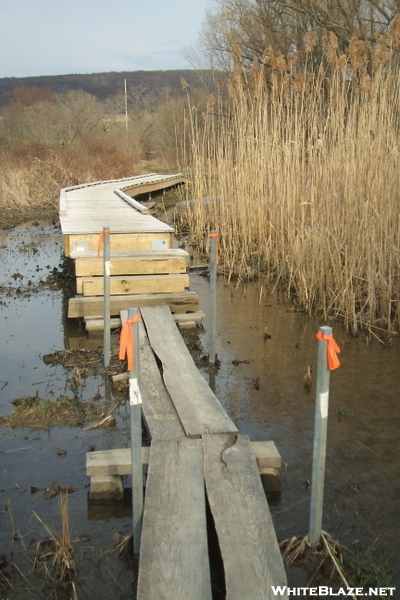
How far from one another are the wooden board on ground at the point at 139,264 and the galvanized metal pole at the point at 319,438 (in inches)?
163

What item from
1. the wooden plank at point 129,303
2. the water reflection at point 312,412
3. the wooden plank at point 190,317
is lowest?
the water reflection at point 312,412

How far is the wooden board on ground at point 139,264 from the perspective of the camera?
6473 mm

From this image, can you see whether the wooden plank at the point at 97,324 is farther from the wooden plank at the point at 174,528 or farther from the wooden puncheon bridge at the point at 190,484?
the wooden plank at the point at 174,528

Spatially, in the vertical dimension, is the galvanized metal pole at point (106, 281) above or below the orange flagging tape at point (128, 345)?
below

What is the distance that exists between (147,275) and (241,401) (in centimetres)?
253

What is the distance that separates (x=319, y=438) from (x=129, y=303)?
3779 mm

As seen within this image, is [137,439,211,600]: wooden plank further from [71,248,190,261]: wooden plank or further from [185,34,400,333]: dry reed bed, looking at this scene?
[71,248,190,261]: wooden plank

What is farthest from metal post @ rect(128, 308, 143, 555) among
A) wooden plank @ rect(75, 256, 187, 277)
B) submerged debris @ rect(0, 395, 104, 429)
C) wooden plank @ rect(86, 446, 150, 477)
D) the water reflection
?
wooden plank @ rect(75, 256, 187, 277)

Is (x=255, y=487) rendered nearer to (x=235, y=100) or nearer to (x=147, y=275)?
(x=147, y=275)

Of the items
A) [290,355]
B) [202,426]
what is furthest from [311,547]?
[290,355]

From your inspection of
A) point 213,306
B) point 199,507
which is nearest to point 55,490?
point 199,507

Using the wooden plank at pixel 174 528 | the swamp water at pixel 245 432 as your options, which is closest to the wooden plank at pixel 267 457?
the swamp water at pixel 245 432

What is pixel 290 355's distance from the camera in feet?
18.1

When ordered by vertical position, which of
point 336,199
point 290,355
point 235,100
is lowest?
point 290,355
